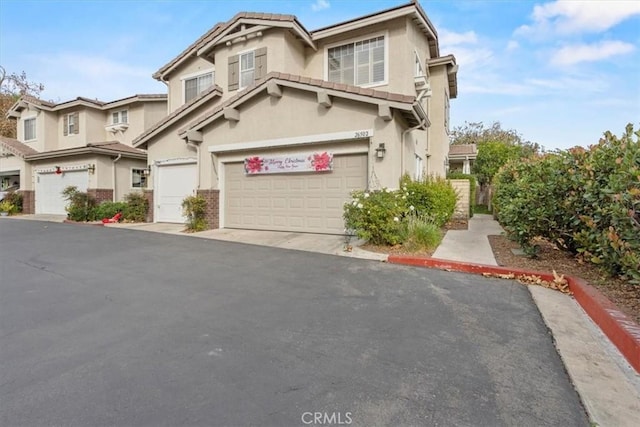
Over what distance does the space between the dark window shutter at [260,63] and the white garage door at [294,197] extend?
12.5 feet

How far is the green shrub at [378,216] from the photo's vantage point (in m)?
8.34

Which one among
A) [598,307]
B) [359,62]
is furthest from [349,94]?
[598,307]

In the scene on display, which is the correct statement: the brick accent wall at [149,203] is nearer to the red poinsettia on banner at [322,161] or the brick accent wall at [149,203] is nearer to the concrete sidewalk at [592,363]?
the red poinsettia on banner at [322,161]

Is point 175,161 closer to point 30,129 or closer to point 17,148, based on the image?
point 17,148

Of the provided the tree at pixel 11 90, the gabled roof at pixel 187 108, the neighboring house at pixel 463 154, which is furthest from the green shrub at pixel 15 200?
the neighboring house at pixel 463 154

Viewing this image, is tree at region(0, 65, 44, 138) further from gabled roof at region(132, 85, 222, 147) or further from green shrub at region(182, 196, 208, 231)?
green shrub at region(182, 196, 208, 231)

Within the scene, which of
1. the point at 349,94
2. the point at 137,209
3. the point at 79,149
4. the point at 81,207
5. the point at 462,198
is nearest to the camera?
the point at 349,94

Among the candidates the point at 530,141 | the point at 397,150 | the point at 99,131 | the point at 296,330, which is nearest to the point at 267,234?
the point at 397,150

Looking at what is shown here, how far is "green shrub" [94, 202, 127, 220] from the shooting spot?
15789 mm

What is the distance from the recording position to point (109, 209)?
626 inches

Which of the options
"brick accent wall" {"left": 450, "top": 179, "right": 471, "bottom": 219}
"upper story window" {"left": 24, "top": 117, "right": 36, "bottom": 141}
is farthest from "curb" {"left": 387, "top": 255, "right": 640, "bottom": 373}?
"upper story window" {"left": 24, "top": 117, "right": 36, "bottom": 141}

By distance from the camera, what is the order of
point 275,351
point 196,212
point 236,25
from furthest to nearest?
point 236,25, point 196,212, point 275,351

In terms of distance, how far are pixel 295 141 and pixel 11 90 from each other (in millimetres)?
39540

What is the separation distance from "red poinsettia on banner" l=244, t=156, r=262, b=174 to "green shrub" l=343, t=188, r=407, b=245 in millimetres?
4122
